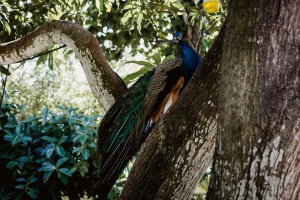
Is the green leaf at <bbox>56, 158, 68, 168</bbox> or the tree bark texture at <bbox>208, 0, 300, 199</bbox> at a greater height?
the tree bark texture at <bbox>208, 0, 300, 199</bbox>

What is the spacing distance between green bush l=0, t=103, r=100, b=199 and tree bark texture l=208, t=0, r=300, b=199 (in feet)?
5.87

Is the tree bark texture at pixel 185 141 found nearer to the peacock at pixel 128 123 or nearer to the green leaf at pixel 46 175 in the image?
the peacock at pixel 128 123

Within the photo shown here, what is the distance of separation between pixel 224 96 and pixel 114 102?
43.3 inches

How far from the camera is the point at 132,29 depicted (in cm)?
355

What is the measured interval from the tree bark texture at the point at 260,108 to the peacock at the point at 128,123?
1019 mm

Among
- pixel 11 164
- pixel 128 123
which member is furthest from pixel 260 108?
pixel 11 164

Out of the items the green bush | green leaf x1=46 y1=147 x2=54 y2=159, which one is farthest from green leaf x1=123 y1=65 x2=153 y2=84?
green leaf x1=46 y1=147 x2=54 y2=159

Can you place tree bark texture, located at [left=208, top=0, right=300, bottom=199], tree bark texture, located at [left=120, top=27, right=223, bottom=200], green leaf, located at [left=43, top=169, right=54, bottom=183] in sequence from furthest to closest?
green leaf, located at [left=43, top=169, right=54, bottom=183] < tree bark texture, located at [left=120, top=27, right=223, bottom=200] < tree bark texture, located at [left=208, top=0, right=300, bottom=199]

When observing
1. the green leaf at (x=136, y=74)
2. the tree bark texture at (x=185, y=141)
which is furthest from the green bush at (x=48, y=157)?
the tree bark texture at (x=185, y=141)

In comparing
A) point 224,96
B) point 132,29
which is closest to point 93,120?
point 132,29

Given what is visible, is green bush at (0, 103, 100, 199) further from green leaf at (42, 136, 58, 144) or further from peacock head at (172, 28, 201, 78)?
peacock head at (172, 28, 201, 78)

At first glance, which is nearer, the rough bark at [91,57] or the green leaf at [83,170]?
the rough bark at [91,57]

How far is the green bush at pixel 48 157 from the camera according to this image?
8.79 ft

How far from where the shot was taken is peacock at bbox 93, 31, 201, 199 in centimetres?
192
